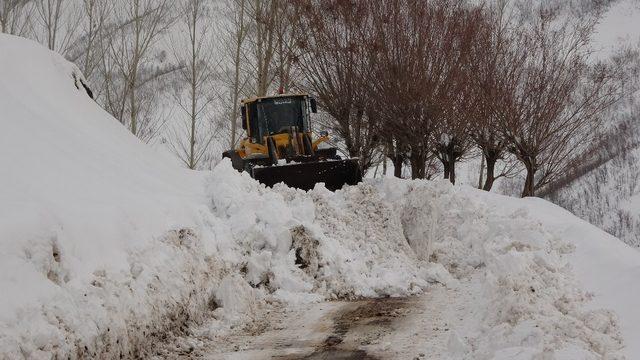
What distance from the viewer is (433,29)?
71.9 ft

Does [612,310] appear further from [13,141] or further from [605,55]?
[605,55]

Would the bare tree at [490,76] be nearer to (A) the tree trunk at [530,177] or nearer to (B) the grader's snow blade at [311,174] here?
(A) the tree trunk at [530,177]

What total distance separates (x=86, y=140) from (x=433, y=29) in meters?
16.2

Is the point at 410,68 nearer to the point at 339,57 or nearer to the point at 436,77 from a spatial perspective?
the point at 436,77

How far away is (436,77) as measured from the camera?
21.6 meters

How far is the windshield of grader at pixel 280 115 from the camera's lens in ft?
57.5

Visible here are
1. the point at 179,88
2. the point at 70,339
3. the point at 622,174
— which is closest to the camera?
the point at 70,339

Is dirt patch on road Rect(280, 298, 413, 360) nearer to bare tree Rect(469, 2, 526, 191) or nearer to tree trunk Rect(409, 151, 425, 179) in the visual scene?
bare tree Rect(469, 2, 526, 191)

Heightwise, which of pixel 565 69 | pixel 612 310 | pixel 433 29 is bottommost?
pixel 612 310

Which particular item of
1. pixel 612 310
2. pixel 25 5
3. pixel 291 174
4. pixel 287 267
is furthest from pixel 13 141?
pixel 25 5

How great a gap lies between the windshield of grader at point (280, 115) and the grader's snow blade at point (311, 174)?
2.80m

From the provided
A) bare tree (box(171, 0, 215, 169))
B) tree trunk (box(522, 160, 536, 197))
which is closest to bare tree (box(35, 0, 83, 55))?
bare tree (box(171, 0, 215, 169))

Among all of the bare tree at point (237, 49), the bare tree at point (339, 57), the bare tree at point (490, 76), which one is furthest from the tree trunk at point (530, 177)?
the bare tree at point (237, 49)

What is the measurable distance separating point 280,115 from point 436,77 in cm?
628
